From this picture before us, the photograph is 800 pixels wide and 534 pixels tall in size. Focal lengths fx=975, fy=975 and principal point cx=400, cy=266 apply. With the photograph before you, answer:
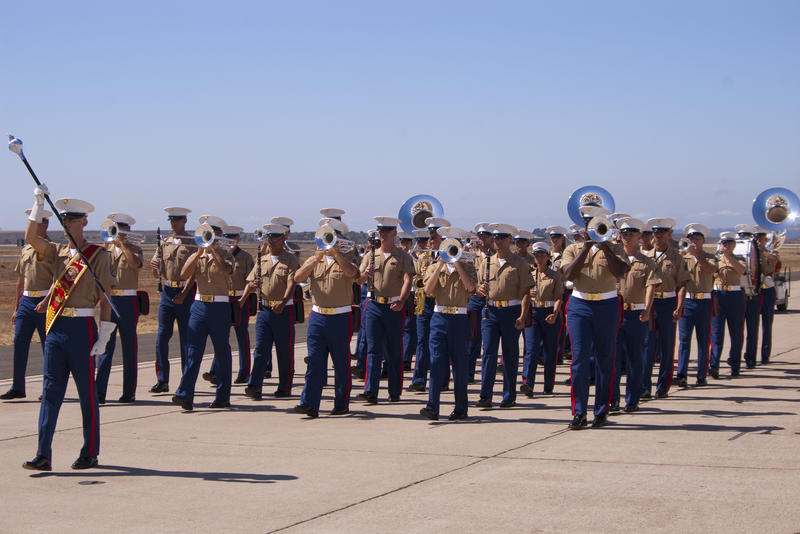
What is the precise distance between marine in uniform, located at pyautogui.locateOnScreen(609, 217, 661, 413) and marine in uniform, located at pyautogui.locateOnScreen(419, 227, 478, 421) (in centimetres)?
167

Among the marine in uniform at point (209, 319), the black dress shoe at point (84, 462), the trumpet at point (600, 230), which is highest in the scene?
the trumpet at point (600, 230)

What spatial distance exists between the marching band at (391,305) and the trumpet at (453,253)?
2 cm

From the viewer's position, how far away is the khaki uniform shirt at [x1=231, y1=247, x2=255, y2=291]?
13.0 meters

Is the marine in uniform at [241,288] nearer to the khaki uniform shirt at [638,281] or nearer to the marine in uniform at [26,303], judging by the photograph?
the marine in uniform at [26,303]

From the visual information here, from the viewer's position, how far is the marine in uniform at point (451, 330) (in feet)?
33.8

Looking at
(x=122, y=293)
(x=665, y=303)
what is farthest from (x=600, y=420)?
(x=122, y=293)

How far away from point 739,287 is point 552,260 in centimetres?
273

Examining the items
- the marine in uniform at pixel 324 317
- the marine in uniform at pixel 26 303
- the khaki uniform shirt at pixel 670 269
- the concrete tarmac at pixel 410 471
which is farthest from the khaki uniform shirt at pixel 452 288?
the marine in uniform at pixel 26 303

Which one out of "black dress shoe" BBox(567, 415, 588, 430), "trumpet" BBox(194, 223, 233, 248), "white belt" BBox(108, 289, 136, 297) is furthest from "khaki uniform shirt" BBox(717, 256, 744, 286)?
"white belt" BBox(108, 289, 136, 297)

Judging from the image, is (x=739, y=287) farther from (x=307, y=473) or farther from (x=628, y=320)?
(x=307, y=473)

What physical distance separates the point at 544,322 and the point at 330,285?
344cm

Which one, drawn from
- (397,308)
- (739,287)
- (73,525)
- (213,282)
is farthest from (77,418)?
(739,287)

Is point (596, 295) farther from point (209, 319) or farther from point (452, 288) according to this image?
point (209, 319)

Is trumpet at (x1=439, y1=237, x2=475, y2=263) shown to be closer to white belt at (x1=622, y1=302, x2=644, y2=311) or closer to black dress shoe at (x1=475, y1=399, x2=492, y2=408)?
black dress shoe at (x1=475, y1=399, x2=492, y2=408)
